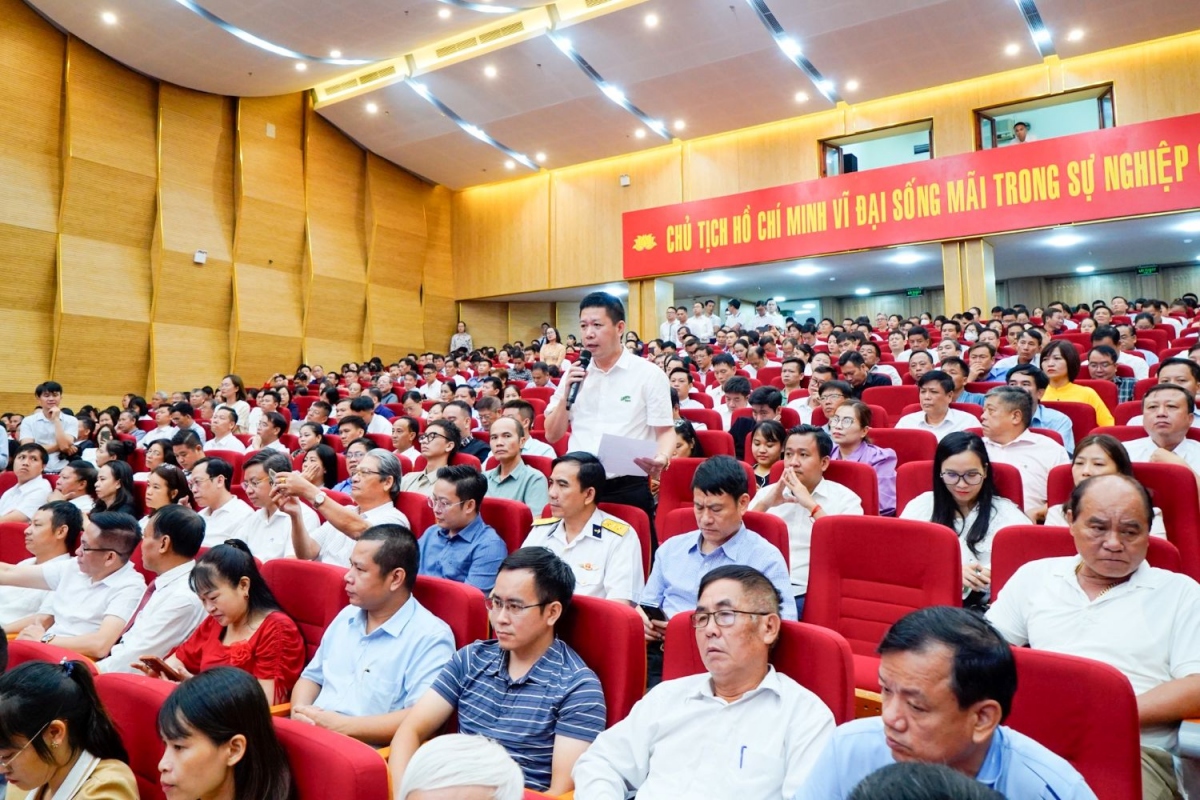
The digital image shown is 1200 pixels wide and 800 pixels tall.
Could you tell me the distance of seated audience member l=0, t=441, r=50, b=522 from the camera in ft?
14.9

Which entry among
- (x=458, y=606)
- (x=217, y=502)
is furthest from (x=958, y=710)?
(x=217, y=502)

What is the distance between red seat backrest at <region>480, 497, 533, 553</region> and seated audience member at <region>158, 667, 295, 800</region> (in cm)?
147

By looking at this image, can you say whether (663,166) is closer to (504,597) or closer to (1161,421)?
(1161,421)

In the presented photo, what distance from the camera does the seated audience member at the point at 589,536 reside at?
2.49 meters

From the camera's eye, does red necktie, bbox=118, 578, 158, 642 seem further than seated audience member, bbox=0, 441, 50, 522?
No

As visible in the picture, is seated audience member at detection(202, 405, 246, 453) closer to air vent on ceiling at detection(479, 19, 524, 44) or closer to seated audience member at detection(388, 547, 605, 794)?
seated audience member at detection(388, 547, 605, 794)

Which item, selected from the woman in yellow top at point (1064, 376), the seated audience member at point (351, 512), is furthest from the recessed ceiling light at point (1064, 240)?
the seated audience member at point (351, 512)

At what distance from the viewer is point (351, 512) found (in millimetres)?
2875

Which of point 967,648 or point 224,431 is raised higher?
point 224,431

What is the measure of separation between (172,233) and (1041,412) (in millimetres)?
10264

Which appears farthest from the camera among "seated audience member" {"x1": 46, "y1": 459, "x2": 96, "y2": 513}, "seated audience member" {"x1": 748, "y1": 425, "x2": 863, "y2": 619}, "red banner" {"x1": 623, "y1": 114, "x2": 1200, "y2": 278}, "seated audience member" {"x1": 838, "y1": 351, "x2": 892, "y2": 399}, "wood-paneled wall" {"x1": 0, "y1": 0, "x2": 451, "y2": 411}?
"wood-paneled wall" {"x1": 0, "y1": 0, "x2": 451, "y2": 411}

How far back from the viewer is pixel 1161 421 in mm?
2898

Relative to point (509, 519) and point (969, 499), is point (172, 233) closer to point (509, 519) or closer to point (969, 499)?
point (509, 519)

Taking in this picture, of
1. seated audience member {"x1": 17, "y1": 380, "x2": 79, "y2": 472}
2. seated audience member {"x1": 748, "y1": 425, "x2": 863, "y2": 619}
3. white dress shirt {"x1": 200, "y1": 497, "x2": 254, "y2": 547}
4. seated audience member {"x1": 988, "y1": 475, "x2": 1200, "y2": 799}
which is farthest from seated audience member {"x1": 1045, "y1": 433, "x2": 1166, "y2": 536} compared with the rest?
seated audience member {"x1": 17, "y1": 380, "x2": 79, "y2": 472}
